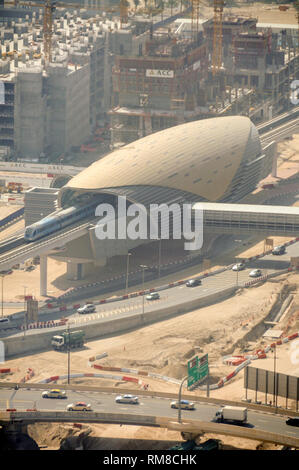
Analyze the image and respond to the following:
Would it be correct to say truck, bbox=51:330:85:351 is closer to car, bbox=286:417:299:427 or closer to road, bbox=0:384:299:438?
road, bbox=0:384:299:438

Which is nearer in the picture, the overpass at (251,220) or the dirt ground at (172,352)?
the dirt ground at (172,352)

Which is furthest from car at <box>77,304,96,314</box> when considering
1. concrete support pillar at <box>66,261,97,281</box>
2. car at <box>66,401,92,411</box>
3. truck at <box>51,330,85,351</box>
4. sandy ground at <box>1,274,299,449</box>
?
car at <box>66,401,92,411</box>

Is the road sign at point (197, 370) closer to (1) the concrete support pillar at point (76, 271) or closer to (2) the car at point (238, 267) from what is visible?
(2) the car at point (238, 267)

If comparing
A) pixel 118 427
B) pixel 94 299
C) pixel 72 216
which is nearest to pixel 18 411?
pixel 118 427

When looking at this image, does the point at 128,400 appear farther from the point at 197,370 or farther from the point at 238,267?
the point at 238,267

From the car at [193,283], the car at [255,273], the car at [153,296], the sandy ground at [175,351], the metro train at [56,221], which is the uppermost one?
the metro train at [56,221]

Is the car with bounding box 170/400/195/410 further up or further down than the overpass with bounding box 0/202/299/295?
further down

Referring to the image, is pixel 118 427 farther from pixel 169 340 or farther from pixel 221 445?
pixel 169 340

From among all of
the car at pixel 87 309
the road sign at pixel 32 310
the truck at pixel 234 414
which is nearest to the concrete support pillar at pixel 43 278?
the car at pixel 87 309
